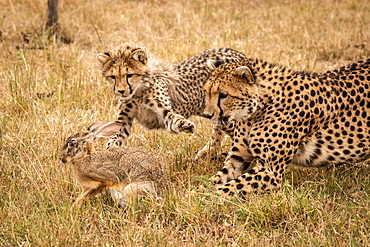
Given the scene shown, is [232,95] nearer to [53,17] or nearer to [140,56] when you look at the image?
[140,56]

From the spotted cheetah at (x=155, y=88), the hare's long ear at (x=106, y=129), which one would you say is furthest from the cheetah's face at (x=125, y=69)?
the hare's long ear at (x=106, y=129)

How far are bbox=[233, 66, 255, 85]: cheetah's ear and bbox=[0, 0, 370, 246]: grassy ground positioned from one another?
82 centimetres

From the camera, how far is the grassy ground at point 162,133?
354 cm

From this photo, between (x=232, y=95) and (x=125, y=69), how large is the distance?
124cm

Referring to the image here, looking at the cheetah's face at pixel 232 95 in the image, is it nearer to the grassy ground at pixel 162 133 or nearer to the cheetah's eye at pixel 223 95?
the cheetah's eye at pixel 223 95

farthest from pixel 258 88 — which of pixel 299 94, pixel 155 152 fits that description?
pixel 155 152

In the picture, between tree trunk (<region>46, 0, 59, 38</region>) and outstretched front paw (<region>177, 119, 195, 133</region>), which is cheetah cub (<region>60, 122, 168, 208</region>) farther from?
tree trunk (<region>46, 0, 59, 38</region>)

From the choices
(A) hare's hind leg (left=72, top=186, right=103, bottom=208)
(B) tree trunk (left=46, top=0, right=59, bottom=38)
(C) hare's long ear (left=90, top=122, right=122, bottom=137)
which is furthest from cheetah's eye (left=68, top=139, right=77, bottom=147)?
(B) tree trunk (left=46, top=0, right=59, bottom=38)

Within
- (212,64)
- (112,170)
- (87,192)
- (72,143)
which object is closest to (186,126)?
(212,64)

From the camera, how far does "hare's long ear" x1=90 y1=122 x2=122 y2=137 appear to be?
4.21 meters

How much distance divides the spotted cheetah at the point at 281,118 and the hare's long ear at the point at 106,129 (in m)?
0.70

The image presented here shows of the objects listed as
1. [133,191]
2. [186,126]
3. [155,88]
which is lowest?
[133,191]

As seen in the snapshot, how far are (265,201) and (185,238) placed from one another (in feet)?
1.99

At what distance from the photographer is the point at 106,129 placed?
425 cm
